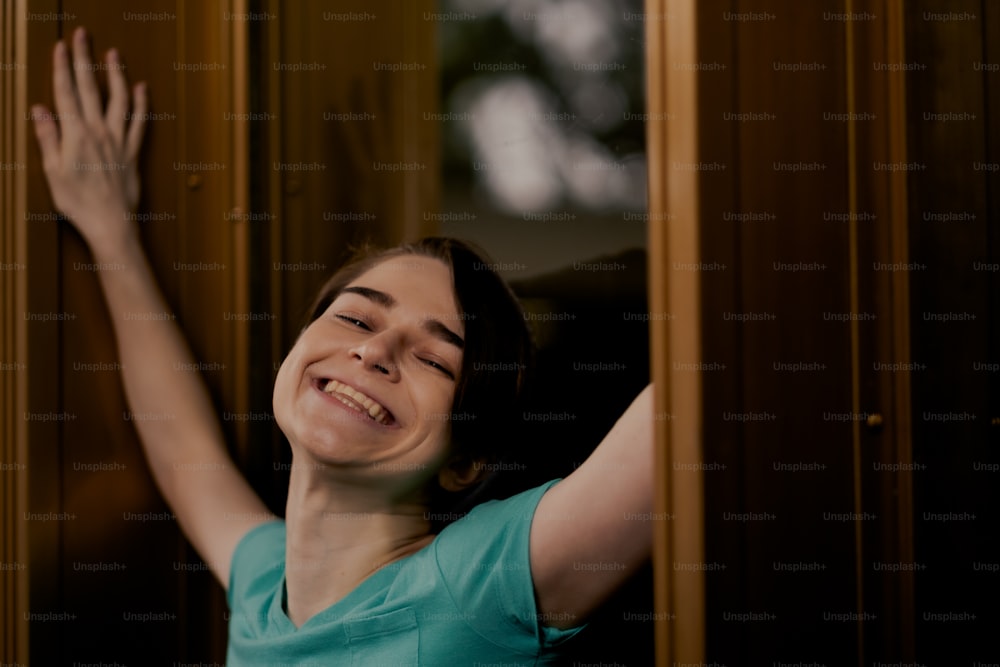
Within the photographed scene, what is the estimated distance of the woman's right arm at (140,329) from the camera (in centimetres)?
148

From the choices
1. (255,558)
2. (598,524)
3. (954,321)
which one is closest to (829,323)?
(954,321)

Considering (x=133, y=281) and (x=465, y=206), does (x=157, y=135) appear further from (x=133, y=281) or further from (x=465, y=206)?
(x=465, y=206)

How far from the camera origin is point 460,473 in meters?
1.32

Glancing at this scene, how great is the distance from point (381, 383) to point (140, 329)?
0.56m

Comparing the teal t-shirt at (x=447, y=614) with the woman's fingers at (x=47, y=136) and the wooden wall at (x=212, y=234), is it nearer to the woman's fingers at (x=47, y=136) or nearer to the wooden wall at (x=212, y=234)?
the wooden wall at (x=212, y=234)

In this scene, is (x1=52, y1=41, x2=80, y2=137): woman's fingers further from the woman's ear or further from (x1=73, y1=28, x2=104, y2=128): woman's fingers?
the woman's ear

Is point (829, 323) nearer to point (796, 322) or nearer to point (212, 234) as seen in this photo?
point (796, 322)

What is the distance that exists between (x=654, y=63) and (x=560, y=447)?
61cm

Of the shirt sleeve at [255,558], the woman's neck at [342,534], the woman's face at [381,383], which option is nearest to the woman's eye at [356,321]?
the woman's face at [381,383]

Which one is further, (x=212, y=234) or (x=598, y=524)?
(x=212, y=234)

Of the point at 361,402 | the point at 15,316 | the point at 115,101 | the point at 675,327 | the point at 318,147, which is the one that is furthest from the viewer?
the point at 318,147

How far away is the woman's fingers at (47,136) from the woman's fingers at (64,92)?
0.06 feet

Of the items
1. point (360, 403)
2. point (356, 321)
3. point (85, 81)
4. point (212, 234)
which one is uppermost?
point (85, 81)

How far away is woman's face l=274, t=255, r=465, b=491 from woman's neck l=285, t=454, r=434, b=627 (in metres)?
0.04
